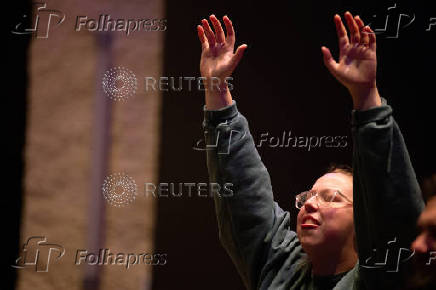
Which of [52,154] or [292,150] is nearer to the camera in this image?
[292,150]

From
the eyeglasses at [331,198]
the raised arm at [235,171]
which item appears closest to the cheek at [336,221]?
the eyeglasses at [331,198]

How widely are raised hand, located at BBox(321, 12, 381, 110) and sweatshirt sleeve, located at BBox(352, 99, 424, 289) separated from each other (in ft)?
0.09

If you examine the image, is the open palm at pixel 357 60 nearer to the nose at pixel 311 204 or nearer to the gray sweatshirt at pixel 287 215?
the gray sweatshirt at pixel 287 215

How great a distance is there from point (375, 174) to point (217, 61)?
45 cm

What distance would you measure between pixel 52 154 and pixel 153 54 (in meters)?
0.38

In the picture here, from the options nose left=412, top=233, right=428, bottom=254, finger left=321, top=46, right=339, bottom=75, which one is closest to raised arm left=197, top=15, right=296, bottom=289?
finger left=321, top=46, right=339, bottom=75

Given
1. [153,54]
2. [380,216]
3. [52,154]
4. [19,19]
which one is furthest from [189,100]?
[380,216]

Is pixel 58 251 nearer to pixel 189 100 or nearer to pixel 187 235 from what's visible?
pixel 187 235

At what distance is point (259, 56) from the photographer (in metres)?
1.66

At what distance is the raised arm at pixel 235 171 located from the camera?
131cm

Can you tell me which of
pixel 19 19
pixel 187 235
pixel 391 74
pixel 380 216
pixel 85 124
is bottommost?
pixel 187 235

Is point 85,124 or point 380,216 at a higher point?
point 85,124

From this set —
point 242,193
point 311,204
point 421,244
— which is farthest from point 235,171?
point 421,244

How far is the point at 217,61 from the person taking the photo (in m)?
1.33
